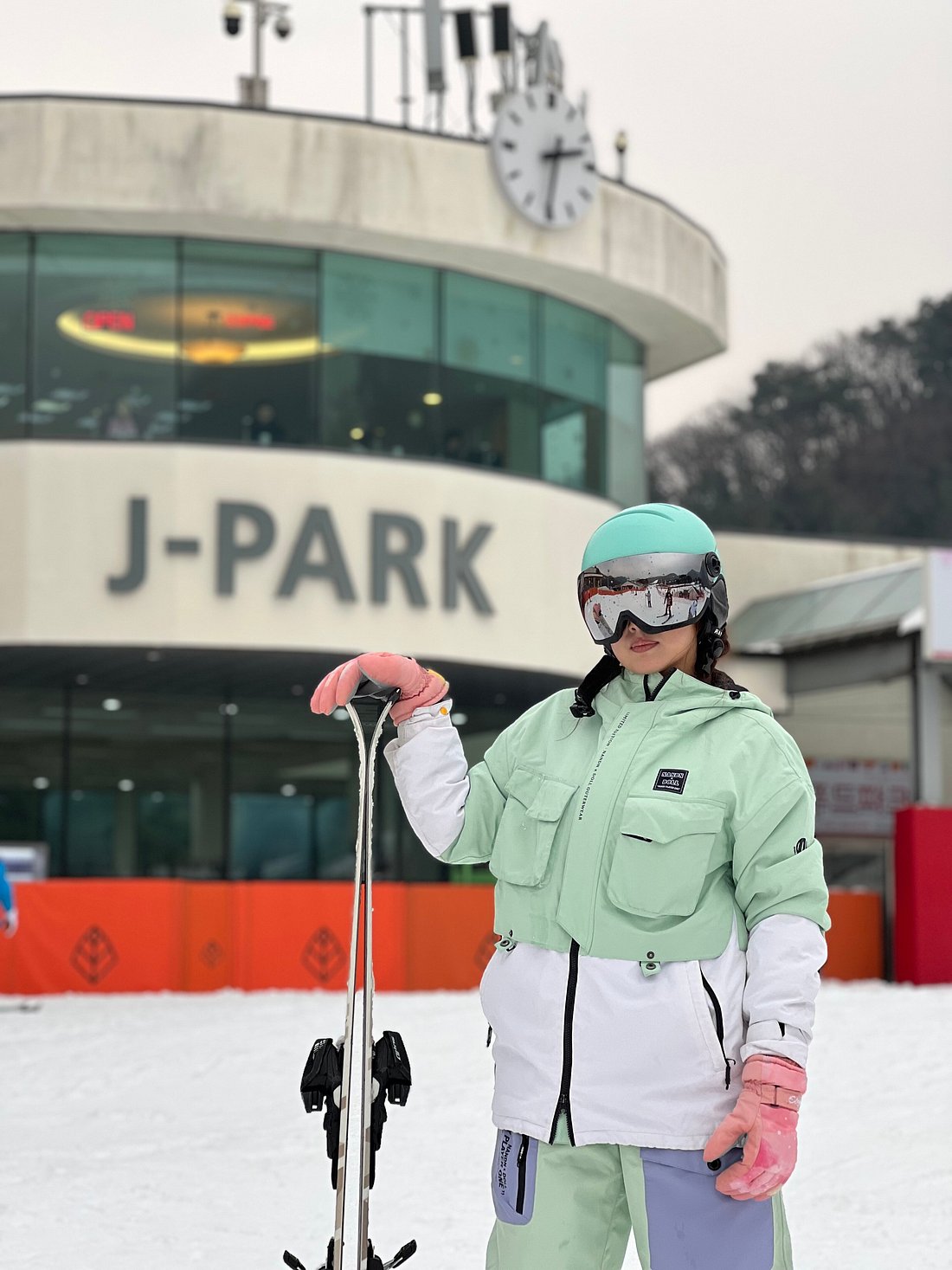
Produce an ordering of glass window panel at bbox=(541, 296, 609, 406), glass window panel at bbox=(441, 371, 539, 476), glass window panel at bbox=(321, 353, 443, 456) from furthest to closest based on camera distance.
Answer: glass window panel at bbox=(541, 296, 609, 406)
glass window panel at bbox=(441, 371, 539, 476)
glass window panel at bbox=(321, 353, 443, 456)

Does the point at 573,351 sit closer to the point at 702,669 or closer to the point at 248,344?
the point at 248,344

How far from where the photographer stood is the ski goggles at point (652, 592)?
10.4 ft

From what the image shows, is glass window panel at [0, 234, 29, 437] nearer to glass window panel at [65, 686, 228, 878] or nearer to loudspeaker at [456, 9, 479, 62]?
glass window panel at [65, 686, 228, 878]

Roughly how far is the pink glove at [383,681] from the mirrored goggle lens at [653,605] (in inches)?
12.8

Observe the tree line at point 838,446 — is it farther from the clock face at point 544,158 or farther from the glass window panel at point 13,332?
the glass window panel at point 13,332

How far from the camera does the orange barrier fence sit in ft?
52.6

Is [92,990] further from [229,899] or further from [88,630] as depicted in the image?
[88,630]

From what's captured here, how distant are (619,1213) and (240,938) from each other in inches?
559

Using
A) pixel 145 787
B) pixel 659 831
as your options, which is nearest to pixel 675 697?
pixel 659 831

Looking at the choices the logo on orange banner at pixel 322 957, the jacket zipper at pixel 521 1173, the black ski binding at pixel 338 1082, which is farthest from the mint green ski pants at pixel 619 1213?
the logo on orange banner at pixel 322 957

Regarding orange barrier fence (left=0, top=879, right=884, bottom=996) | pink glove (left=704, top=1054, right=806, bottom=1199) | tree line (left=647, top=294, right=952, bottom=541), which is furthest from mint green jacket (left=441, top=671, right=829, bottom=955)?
tree line (left=647, top=294, right=952, bottom=541)

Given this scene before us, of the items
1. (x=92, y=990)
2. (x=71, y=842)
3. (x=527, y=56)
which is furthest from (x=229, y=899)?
(x=527, y=56)

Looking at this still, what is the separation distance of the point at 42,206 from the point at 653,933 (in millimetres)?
15917

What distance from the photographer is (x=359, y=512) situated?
59.6ft
